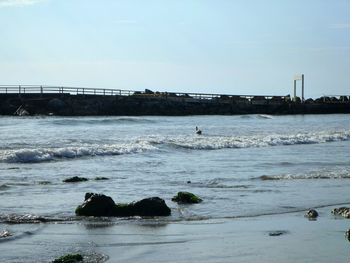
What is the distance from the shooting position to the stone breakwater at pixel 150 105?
72.6 meters

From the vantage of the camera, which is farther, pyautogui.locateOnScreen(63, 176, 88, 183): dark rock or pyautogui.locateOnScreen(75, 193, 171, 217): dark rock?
pyautogui.locateOnScreen(63, 176, 88, 183): dark rock

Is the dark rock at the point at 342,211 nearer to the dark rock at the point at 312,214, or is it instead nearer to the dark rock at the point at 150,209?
the dark rock at the point at 312,214

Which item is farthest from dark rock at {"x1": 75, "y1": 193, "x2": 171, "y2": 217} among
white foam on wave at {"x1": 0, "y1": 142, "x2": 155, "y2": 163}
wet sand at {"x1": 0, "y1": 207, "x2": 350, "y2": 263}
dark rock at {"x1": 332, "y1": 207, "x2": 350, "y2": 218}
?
white foam on wave at {"x1": 0, "y1": 142, "x2": 155, "y2": 163}

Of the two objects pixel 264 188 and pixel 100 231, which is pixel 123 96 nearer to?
pixel 264 188

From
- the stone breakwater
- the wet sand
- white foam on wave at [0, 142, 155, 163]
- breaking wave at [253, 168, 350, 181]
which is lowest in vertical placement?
breaking wave at [253, 168, 350, 181]

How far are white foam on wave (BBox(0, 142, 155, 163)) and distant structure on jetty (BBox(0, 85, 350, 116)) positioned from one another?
1580 inches

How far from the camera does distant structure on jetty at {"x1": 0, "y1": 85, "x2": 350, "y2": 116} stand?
72812mm

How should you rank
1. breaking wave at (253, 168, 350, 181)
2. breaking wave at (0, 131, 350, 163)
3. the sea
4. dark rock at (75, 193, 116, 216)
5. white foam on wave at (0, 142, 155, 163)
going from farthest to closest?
1. breaking wave at (0, 131, 350, 163)
2. white foam on wave at (0, 142, 155, 163)
3. breaking wave at (253, 168, 350, 181)
4. the sea
5. dark rock at (75, 193, 116, 216)

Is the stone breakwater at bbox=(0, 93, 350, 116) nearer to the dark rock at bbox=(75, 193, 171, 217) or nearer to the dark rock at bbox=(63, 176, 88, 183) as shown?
the dark rock at bbox=(63, 176, 88, 183)

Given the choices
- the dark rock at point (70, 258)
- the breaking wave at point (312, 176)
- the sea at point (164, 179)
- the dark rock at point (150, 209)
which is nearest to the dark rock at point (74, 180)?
the sea at point (164, 179)

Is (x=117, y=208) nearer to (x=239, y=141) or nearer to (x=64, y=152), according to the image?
(x=64, y=152)

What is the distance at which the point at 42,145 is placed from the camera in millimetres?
32219

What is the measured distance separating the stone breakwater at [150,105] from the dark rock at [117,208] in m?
58.0

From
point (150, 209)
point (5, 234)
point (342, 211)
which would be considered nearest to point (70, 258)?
point (5, 234)
